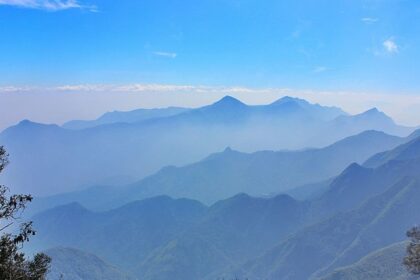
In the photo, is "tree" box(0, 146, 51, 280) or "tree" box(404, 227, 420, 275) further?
"tree" box(404, 227, 420, 275)

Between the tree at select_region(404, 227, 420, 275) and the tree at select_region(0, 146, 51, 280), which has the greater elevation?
the tree at select_region(0, 146, 51, 280)

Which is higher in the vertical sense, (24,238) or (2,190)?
(2,190)

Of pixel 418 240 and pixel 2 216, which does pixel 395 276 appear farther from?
pixel 2 216

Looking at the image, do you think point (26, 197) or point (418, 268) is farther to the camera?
point (418, 268)

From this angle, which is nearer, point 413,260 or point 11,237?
point 11,237

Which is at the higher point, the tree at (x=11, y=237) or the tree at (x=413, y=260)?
the tree at (x=11, y=237)

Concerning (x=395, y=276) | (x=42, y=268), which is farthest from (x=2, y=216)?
(x=395, y=276)

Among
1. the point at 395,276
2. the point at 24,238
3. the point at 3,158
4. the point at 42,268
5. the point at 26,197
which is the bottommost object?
the point at 395,276

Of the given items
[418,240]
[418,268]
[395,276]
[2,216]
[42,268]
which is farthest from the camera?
[395,276]

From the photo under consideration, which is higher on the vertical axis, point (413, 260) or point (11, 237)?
point (11, 237)

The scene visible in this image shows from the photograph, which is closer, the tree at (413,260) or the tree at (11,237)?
the tree at (11,237)

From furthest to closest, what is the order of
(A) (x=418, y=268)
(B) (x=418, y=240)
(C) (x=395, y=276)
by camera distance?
(C) (x=395, y=276) < (B) (x=418, y=240) < (A) (x=418, y=268)
